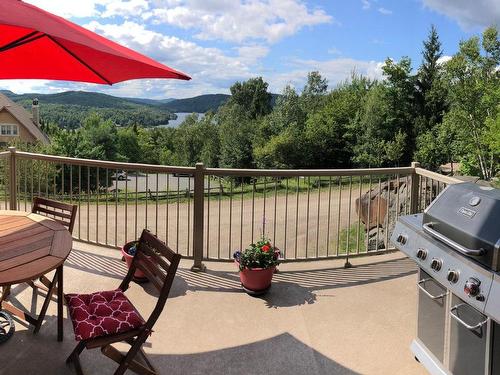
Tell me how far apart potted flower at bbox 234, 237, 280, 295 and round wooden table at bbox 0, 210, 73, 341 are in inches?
58.6

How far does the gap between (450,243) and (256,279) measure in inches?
72.4

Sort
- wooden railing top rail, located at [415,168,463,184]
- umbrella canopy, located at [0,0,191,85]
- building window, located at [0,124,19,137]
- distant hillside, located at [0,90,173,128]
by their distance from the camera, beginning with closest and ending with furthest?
umbrella canopy, located at [0,0,191,85], wooden railing top rail, located at [415,168,463,184], building window, located at [0,124,19,137], distant hillside, located at [0,90,173,128]

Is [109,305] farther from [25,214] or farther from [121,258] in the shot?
[121,258]

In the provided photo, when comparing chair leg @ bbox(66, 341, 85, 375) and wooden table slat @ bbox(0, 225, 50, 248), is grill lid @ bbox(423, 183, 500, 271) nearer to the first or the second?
chair leg @ bbox(66, 341, 85, 375)

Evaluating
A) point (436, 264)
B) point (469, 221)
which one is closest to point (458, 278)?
point (436, 264)

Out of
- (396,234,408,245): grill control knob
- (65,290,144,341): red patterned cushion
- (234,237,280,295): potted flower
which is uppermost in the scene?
(396,234,408,245): grill control knob

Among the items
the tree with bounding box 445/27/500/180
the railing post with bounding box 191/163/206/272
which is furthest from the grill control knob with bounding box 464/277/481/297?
the tree with bounding box 445/27/500/180

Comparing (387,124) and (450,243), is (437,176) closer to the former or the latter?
(450,243)

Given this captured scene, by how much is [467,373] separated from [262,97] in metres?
61.1

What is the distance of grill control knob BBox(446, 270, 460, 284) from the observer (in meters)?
2.01

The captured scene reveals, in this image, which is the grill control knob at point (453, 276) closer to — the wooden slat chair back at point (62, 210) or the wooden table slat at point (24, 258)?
the wooden table slat at point (24, 258)

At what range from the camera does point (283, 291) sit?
371 cm

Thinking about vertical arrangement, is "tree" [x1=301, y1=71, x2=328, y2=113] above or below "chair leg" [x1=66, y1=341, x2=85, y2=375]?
above

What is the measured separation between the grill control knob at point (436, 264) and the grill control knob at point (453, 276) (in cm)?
8
